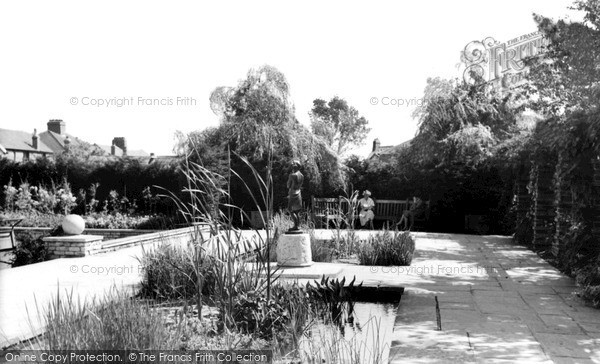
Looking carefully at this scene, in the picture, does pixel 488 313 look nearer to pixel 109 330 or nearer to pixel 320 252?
pixel 109 330

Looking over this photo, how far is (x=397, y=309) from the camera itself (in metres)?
5.70

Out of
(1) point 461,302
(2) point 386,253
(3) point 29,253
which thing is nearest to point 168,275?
(1) point 461,302

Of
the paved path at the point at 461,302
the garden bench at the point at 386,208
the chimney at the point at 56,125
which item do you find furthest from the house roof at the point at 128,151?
the paved path at the point at 461,302

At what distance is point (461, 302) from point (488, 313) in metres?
0.51

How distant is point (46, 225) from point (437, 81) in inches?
476

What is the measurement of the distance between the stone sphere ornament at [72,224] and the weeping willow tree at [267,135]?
6782 mm

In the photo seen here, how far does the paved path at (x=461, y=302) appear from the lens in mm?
4293

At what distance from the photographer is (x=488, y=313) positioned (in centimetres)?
554

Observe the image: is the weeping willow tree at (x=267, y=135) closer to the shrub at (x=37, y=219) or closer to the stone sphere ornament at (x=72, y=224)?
the shrub at (x=37, y=219)

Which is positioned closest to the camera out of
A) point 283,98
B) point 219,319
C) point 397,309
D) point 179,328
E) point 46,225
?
point 179,328

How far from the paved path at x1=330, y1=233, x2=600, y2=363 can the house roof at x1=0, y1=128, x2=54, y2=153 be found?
1421 inches

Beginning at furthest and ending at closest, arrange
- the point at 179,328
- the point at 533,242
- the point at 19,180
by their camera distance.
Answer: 1. the point at 19,180
2. the point at 533,242
3. the point at 179,328

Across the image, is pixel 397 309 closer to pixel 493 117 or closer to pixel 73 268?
pixel 73 268

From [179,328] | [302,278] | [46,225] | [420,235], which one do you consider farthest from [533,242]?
[46,225]
